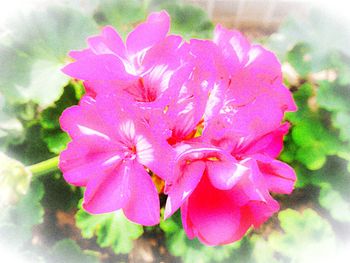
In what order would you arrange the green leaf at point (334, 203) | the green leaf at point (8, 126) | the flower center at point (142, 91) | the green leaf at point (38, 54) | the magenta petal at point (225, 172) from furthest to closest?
the green leaf at point (334, 203), the green leaf at point (8, 126), the green leaf at point (38, 54), the flower center at point (142, 91), the magenta petal at point (225, 172)

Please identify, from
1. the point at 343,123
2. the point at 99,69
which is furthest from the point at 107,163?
the point at 343,123

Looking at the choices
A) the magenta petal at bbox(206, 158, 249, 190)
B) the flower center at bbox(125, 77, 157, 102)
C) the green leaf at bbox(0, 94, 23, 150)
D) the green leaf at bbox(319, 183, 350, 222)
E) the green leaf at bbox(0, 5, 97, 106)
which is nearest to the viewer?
the magenta petal at bbox(206, 158, 249, 190)

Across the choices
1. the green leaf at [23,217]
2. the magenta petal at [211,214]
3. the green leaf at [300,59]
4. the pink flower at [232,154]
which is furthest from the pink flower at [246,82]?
the green leaf at [23,217]

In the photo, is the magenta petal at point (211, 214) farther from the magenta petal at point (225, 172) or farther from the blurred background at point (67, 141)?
the blurred background at point (67, 141)

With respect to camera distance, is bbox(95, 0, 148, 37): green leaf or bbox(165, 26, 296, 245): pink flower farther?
bbox(95, 0, 148, 37): green leaf

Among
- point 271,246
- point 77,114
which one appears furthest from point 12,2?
point 271,246

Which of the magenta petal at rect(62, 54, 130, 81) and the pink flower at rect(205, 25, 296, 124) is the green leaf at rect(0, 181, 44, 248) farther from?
the pink flower at rect(205, 25, 296, 124)

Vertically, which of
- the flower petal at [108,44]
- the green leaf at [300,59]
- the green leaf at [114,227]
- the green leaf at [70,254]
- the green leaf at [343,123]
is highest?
the flower petal at [108,44]

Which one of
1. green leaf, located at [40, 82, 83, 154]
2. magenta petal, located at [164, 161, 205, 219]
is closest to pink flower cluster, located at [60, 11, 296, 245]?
magenta petal, located at [164, 161, 205, 219]
